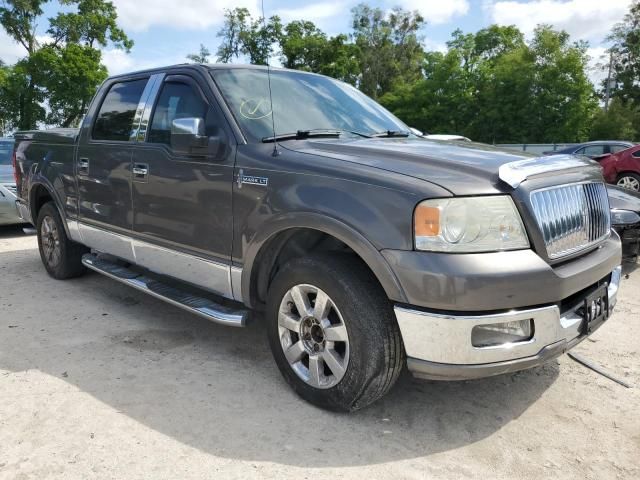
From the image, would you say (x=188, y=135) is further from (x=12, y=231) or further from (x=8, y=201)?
(x=12, y=231)

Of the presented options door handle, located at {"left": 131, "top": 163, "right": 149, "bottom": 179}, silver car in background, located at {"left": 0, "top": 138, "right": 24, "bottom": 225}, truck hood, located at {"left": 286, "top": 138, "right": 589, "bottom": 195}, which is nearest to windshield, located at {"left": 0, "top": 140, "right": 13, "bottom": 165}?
silver car in background, located at {"left": 0, "top": 138, "right": 24, "bottom": 225}

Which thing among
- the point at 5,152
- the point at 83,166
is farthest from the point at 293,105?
the point at 5,152

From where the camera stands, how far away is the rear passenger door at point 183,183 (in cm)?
340

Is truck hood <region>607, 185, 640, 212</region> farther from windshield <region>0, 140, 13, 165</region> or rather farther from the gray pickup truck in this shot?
windshield <region>0, 140, 13, 165</region>

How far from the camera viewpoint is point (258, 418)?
2.98 m

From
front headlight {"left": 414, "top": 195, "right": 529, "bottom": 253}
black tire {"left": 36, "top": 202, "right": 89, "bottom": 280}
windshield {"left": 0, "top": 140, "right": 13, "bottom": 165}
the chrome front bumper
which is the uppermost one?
front headlight {"left": 414, "top": 195, "right": 529, "bottom": 253}

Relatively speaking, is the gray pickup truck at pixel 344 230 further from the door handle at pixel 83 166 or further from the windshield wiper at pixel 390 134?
the door handle at pixel 83 166

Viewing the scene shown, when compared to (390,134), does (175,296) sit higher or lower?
lower

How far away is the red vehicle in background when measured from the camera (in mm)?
13359

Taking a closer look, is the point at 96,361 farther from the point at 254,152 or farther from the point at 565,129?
the point at 565,129

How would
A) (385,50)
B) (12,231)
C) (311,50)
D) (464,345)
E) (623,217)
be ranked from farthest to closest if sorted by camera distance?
1. (385,50)
2. (311,50)
3. (12,231)
4. (623,217)
5. (464,345)

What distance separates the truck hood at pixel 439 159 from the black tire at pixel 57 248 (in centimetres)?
323

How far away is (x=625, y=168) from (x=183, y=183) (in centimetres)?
1290

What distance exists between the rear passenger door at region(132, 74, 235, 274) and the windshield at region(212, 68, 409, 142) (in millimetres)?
154
